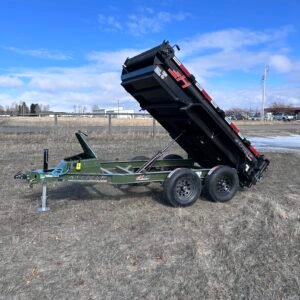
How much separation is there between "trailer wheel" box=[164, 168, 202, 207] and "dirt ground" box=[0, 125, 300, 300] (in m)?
0.17

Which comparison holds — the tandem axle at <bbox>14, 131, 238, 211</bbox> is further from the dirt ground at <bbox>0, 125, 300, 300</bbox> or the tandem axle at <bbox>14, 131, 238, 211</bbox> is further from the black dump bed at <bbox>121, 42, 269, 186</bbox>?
the black dump bed at <bbox>121, 42, 269, 186</bbox>

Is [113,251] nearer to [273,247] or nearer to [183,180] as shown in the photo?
[273,247]

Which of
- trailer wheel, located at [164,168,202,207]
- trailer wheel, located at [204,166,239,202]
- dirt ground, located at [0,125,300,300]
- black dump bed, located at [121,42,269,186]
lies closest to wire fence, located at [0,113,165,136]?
black dump bed, located at [121,42,269,186]

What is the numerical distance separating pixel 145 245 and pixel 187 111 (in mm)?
2577

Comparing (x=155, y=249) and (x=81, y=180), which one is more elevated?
(x=81, y=180)

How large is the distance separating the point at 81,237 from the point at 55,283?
53.3 inches

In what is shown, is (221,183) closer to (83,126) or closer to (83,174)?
(83,174)

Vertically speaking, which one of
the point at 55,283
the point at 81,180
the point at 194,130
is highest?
the point at 194,130

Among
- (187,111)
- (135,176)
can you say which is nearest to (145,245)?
(135,176)

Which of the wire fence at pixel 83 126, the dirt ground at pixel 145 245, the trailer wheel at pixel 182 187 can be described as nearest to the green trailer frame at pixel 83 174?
the trailer wheel at pixel 182 187

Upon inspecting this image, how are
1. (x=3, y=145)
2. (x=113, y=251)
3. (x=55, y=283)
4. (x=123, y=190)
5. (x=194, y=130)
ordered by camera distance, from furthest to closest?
(x=3, y=145) → (x=123, y=190) → (x=194, y=130) → (x=113, y=251) → (x=55, y=283)

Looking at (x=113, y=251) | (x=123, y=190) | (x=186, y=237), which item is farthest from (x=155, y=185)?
(x=113, y=251)

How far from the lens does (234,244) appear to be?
17.4 feet

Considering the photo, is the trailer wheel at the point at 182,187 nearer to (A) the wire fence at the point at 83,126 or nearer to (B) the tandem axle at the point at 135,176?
(B) the tandem axle at the point at 135,176
